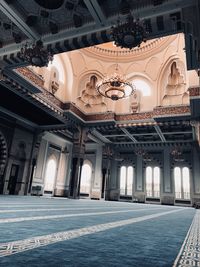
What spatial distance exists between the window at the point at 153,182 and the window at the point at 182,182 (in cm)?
115

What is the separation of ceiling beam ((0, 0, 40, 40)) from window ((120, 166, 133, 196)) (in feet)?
39.6

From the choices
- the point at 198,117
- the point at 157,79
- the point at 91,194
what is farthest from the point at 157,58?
the point at 91,194

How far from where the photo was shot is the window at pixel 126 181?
15641 mm

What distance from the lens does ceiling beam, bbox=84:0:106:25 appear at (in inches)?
179

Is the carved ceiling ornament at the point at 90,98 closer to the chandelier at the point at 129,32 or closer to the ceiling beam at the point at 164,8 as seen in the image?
the ceiling beam at the point at 164,8

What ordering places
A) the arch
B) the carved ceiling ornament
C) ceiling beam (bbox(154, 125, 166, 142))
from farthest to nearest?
the carved ceiling ornament < ceiling beam (bbox(154, 125, 166, 142)) < the arch

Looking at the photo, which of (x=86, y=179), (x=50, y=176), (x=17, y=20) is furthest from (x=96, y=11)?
(x=86, y=179)

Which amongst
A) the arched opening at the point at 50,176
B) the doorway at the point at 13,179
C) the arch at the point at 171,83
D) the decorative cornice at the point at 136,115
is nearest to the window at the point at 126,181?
the arched opening at the point at 50,176

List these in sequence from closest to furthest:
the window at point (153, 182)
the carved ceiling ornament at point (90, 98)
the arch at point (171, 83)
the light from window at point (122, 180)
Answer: the arch at point (171, 83)
the carved ceiling ornament at point (90, 98)
the window at point (153, 182)
the light from window at point (122, 180)

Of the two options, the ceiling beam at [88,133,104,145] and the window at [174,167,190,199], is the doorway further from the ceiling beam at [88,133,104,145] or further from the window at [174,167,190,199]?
the window at [174,167,190,199]

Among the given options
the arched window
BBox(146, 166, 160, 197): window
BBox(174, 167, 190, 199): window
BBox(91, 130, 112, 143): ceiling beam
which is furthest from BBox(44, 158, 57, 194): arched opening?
BBox(174, 167, 190, 199): window

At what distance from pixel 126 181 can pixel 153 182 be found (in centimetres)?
186

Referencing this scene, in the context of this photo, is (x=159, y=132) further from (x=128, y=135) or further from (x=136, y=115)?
(x=136, y=115)

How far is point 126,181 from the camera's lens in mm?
15836
